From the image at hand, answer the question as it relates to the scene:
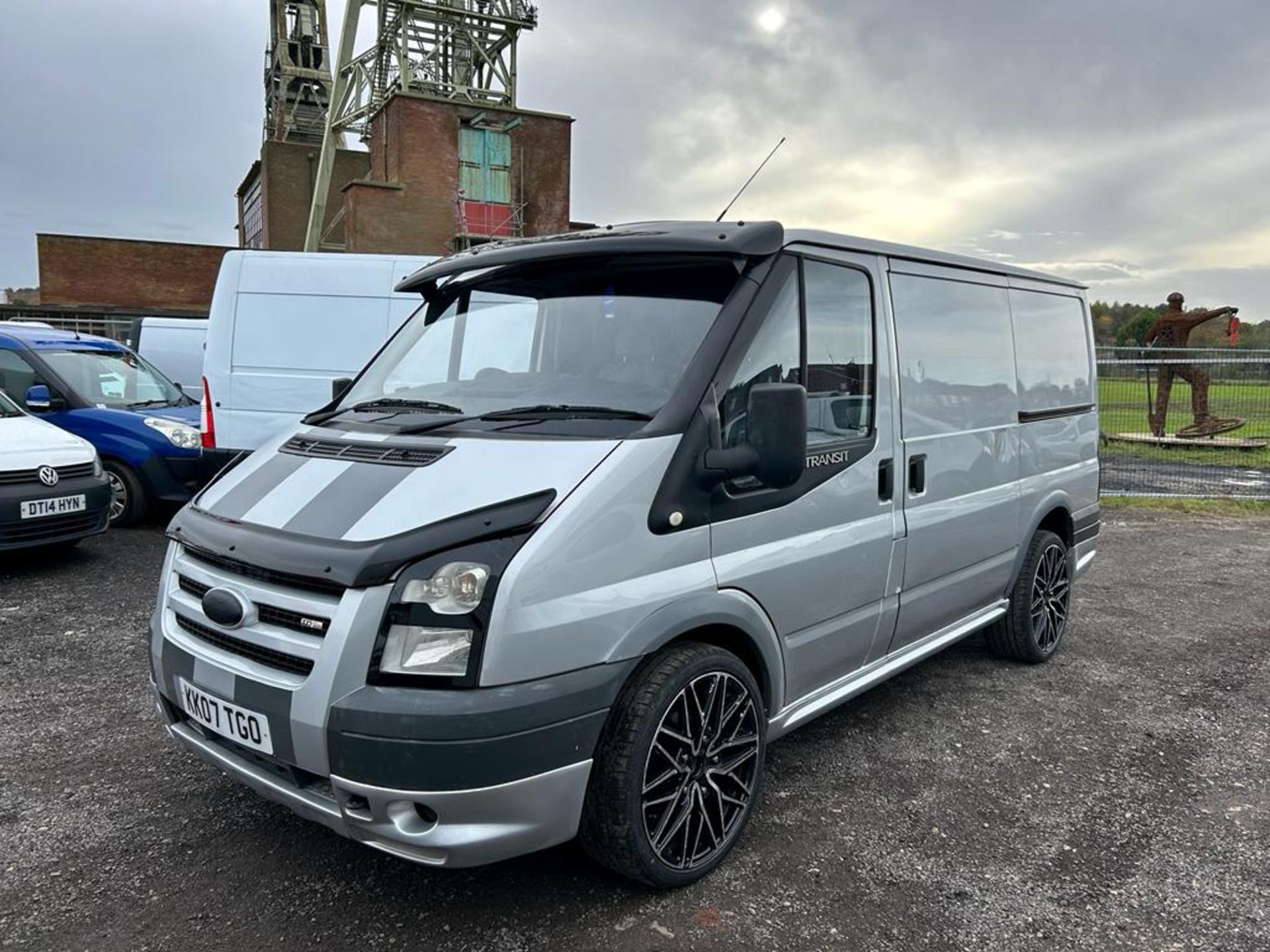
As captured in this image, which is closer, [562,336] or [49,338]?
[562,336]

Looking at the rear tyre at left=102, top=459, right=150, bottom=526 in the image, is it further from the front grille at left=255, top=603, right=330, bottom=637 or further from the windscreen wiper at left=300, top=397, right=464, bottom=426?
the front grille at left=255, top=603, right=330, bottom=637

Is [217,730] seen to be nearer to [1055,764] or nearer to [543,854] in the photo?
[543,854]

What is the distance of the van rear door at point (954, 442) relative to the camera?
12.6ft

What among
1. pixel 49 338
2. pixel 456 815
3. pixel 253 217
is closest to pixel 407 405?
pixel 456 815

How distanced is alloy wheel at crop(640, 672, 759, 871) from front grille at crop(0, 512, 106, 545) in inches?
228

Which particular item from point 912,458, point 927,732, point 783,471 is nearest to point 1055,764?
point 927,732

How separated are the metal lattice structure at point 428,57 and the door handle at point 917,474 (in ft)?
93.5

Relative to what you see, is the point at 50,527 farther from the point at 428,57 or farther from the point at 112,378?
the point at 428,57

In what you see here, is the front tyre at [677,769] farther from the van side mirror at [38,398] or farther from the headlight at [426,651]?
the van side mirror at [38,398]

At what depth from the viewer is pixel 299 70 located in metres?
39.4

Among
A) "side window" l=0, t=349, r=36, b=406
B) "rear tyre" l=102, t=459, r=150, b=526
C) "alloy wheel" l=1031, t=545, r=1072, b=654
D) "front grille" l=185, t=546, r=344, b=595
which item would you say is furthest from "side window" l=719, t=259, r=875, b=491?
"side window" l=0, t=349, r=36, b=406

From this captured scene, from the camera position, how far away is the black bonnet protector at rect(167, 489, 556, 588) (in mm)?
2400

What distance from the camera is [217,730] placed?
2748 mm

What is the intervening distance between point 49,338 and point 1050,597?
31.3 feet
